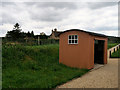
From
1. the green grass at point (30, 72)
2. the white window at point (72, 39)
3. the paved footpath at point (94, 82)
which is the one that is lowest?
the paved footpath at point (94, 82)

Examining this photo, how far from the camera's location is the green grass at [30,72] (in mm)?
5855

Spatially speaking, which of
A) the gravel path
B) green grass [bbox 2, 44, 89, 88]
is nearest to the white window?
green grass [bbox 2, 44, 89, 88]

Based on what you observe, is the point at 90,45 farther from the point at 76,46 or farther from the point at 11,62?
the point at 11,62

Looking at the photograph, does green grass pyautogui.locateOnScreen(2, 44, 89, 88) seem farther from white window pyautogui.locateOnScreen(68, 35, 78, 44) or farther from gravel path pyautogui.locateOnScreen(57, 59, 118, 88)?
white window pyautogui.locateOnScreen(68, 35, 78, 44)

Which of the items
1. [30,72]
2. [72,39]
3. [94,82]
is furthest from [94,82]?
[72,39]

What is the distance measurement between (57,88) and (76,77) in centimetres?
230

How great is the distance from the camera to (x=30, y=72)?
777 cm

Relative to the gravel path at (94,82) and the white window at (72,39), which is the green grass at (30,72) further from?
the white window at (72,39)

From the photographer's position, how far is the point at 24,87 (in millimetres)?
5316

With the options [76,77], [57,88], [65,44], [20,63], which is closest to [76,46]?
[65,44]

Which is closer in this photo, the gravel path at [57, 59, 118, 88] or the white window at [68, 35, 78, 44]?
the gravel path at [57, 59, 118, 88]

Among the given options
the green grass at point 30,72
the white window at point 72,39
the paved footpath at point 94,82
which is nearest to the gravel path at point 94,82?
the paved footpath at point 94,82

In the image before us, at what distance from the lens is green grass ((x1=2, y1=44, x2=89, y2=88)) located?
586 centimetres

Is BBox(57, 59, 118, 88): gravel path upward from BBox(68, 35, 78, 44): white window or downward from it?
downward
